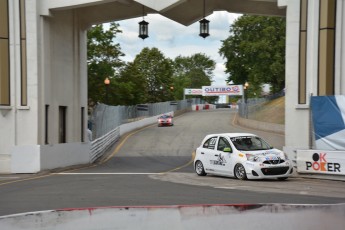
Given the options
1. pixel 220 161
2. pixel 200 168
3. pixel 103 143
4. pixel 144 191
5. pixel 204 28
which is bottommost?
pixel 103 143

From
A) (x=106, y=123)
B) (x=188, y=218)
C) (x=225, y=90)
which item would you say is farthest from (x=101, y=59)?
(x=188, y=218)

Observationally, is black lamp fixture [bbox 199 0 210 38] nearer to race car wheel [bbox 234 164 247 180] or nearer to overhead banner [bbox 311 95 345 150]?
overhead banner [bbox 311 95 345 150]

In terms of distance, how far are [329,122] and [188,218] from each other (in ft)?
41.0

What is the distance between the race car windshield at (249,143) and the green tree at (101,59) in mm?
42158

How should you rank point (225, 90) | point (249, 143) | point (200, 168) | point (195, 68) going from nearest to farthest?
1. point (249, 143)
2. point (200, 168)
3. point (225, 90)
4. point (195, 68)

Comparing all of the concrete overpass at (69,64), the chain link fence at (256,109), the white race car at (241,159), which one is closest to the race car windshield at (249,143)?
the white race car at (241,159)

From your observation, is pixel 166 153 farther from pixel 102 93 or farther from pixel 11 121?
pixel 102 93

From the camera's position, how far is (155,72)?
112125 millimetres

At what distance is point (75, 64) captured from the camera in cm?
2806

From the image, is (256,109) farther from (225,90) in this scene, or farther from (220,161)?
(220,161)

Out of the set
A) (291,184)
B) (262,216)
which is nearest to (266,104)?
(291,184)

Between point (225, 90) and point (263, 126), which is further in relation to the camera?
point (225, 90)

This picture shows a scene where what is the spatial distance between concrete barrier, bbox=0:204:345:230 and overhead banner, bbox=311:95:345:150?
11406mm

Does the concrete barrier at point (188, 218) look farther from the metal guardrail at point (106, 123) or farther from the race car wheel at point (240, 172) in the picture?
the metal guardrail at point (106, 123)
